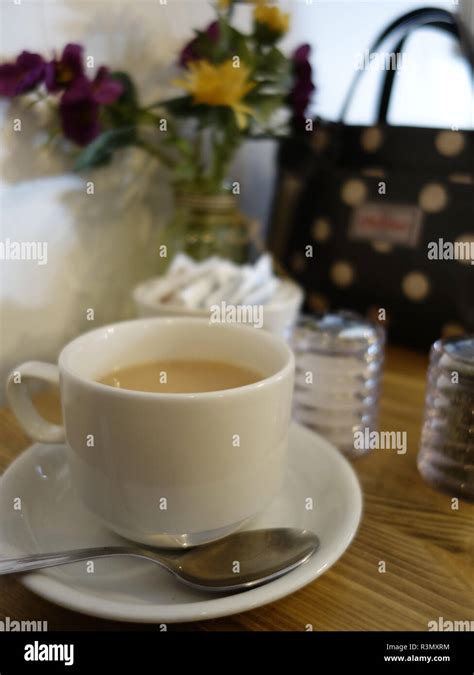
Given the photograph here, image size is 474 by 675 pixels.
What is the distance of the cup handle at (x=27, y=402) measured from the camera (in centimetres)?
44

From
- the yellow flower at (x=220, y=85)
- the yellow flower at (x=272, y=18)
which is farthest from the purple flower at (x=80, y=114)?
the yellow flower at (x=272, y=18)

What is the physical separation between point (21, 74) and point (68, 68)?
6 cm

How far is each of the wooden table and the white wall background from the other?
0.19 meters

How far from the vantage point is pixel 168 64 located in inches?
31.8

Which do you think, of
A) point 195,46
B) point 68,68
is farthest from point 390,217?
point 68,68

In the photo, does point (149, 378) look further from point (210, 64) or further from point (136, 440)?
point (210, 64)

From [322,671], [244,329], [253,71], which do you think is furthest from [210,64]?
[322,671]

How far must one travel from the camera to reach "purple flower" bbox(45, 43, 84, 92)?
63 centimetres

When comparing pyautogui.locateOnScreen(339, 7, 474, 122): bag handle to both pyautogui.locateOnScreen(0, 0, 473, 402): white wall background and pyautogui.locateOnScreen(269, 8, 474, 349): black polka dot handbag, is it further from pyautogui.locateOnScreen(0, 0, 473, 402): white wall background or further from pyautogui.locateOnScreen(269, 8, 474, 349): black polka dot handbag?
pyautogui.locateOnScreen(0, 0, 473, 402): white wall background

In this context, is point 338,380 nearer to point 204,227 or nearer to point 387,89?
point 204,227

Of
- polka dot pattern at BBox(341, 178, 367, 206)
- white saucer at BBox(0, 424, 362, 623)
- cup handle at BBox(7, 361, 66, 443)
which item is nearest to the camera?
white saucer at BBox(0, 424, 362, 623)

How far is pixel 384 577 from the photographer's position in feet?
1.36

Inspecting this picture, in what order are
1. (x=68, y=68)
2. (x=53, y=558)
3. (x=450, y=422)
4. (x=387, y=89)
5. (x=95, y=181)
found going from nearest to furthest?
(x=53, y=558) < (x=450, y=422) < (x=68, y=68) < (x=95, y=181) < (x=387, y=89)

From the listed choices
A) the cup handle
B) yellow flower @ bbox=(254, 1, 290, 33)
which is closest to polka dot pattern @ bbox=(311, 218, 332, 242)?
yellow flower @ bbox=(254, 1, 290, 33)
